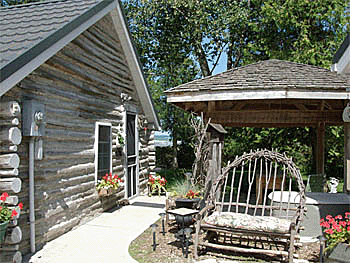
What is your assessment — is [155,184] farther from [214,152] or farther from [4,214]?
[4,214]

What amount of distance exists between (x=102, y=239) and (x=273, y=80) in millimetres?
3972

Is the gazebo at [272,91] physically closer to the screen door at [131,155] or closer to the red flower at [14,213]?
the screen door at [131,155]

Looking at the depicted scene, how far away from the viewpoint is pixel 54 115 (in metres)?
5.80

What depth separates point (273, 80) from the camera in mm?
5691

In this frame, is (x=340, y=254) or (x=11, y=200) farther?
(x=11, y=200)

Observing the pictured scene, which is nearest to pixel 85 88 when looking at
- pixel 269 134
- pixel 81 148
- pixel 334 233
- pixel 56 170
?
pixel 81 148

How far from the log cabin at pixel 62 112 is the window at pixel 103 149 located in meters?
0.02

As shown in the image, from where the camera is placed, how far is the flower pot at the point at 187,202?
636 centimetres

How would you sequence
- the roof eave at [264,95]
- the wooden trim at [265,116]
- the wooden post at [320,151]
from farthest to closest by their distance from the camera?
the wooden post at [320,151], the wooden trim at [265,116], the roof eave at [264,95]

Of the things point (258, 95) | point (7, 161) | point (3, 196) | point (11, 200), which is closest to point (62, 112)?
point (7, 161)

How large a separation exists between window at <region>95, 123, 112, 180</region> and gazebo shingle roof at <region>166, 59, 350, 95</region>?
7.37 ft

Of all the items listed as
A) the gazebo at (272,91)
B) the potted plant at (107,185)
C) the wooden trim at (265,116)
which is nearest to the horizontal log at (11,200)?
the potted plant at (107,185)

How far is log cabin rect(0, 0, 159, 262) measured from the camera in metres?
4.48

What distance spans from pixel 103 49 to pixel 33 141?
11.0 ft
